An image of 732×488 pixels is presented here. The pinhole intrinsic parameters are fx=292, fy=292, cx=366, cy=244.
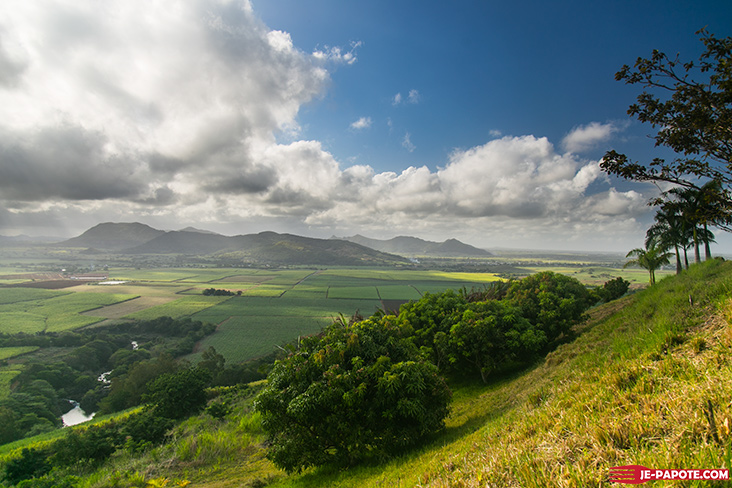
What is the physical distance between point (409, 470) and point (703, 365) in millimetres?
8353

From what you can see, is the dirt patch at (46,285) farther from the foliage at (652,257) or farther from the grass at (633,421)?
the foliage at (652,257)

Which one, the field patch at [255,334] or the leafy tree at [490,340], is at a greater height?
the leafy tree at [490,340]

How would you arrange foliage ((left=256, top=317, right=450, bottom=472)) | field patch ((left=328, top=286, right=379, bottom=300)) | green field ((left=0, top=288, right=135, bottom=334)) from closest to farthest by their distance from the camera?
foliage ((left=256, top=317, right=450, bottom=472)) < green field ((left=0, top=288, right=135, bottom=334)) < field patch ((left=328, top=286, right=379, bottom=300))

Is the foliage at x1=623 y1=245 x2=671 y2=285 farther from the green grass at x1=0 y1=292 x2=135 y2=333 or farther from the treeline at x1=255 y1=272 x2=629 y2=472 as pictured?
the green grass at x1=0 y1=292 x2=135 y2=333

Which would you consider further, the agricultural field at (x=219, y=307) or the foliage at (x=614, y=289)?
the agricultural field at (x=219, y=307)

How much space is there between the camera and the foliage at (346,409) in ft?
41.8

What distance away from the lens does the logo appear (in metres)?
3.30

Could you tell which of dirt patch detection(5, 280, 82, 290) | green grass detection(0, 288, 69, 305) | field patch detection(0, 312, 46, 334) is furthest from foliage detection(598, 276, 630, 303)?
dirt patch detection(5, 280, 82, 290)

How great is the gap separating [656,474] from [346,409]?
37.8 ft

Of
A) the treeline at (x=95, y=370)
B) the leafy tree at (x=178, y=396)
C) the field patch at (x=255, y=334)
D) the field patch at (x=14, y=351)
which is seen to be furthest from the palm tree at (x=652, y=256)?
the field patch at (x=14, y=351)

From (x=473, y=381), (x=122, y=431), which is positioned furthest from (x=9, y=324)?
(x=473, y=381)

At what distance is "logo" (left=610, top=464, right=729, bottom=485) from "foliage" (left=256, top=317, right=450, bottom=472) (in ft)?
31.5

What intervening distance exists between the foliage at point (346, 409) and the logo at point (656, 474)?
378 inches

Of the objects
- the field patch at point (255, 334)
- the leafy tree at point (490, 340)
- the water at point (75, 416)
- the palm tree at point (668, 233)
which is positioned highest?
the palm tree at point (668, 233)
